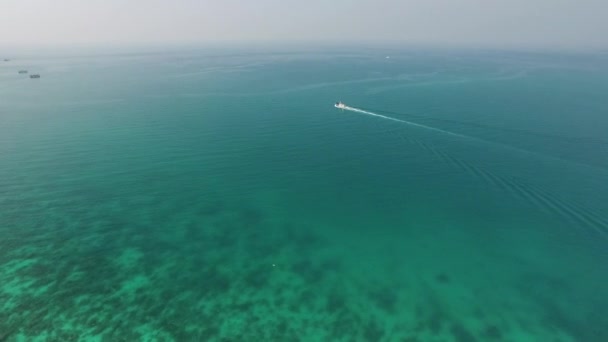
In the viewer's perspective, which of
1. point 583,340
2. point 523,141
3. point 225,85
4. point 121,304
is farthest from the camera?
point 225,85

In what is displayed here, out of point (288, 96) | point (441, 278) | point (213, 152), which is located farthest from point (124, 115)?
point (441, 278)

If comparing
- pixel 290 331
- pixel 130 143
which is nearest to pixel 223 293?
pixel 290 331

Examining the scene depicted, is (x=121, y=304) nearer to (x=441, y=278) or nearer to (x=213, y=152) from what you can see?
(x=441, y=278)

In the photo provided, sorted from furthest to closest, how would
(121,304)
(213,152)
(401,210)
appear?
1. (213,152)
2. (401,210)
3. (121,304)

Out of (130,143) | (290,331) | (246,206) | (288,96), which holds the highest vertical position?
(288,96)

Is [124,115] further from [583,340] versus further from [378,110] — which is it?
[583,340]

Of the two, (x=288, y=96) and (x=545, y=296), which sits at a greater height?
(x=288, y=96)

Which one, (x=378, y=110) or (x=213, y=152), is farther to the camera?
(x=378, y=110)
